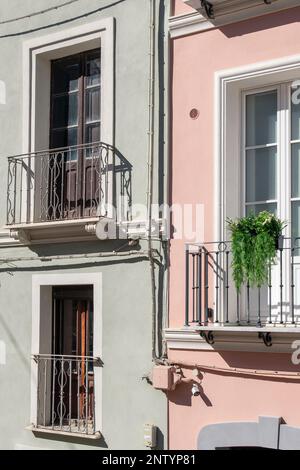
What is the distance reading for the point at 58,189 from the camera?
Answer: 32.0 ft

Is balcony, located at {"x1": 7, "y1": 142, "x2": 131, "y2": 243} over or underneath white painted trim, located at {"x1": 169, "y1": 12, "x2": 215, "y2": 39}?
underneath

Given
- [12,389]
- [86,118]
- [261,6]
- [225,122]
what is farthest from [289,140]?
[12,389]

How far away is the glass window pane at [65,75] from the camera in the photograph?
32.4ft

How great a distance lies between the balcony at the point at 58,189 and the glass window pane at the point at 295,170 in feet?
7.01

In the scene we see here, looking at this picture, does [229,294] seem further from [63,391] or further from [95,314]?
[63,391]

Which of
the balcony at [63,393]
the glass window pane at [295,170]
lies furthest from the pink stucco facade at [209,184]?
the balcony at [63,393]

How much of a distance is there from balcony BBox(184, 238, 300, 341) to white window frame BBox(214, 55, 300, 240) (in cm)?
29

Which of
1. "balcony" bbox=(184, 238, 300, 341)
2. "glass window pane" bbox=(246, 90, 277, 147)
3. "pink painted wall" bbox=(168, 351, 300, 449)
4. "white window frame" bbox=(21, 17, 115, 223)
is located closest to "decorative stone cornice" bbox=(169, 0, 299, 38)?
"glass window pane" bbox=(246, 90, 277, 147)

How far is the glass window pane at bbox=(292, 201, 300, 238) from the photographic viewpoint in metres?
7.83

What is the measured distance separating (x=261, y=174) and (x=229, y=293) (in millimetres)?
1345

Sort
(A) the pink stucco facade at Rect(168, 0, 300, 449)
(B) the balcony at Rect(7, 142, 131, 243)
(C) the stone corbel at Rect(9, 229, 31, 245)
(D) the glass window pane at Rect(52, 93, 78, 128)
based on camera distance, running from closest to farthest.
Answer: (A) the pink stucco facade at Rect(168, 0, 300, 449) < (B) the balcony at Rect(7, 142, 131, 243) < (C) the stone corbel at Rect(9, 229, 31, 245) < (D) the glass window pane at Rect(52, 93, 78, 128)

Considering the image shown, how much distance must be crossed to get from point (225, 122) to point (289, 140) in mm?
713

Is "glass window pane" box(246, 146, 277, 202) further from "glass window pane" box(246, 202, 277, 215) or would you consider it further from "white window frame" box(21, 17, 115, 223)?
"white window frame" box(21, 17, 115, 223)

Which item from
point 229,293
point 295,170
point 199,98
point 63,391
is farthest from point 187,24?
point 63,391
